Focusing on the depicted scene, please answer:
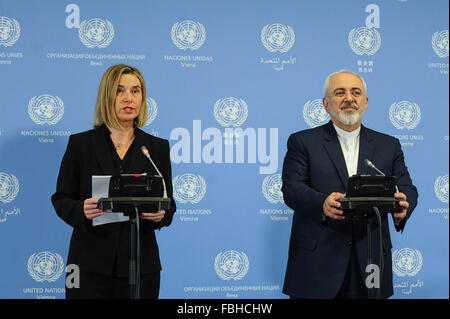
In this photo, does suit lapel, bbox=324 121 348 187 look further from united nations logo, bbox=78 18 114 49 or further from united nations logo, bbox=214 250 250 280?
united nations logo, bbox=78 18 114 49

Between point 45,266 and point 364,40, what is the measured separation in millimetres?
3270

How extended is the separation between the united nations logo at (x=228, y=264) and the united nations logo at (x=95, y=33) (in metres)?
1.98

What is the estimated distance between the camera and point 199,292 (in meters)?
4.85

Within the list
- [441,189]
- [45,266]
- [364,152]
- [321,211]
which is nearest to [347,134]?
[364,152]

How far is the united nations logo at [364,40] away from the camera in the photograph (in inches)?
202

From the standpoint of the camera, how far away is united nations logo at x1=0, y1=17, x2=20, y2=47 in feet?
15.6

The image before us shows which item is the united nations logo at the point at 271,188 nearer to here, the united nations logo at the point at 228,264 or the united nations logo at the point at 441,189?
the united nations logo at the point at 228,264

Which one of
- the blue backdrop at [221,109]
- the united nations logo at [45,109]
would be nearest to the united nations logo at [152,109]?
the blue backdrop at [221,109]

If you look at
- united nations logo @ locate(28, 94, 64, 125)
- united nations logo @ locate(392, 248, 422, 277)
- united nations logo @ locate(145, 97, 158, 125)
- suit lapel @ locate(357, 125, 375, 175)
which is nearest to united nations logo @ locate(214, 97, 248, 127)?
united nations logo @ locate(145, 97, 158, 125)

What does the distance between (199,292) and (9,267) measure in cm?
152

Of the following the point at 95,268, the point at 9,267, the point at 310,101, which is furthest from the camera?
the point at 310,101

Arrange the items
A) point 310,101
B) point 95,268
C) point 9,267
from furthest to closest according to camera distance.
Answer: point 310,101, point 9,267, point 95,268

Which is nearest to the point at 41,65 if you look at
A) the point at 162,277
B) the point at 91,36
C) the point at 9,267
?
the point at 91,36

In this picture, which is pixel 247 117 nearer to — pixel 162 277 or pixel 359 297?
pixel 162 277
